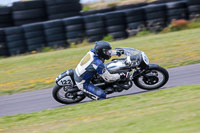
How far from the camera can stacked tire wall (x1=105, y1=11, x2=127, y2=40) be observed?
16.5 m

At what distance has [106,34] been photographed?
55.2 ft

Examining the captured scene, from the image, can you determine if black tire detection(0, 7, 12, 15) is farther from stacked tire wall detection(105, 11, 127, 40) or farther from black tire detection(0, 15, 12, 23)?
stacked tire wall detection(105, 11, 127, 40)

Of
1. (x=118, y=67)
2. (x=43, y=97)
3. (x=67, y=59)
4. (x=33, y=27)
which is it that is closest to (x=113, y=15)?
(x=67, y=59)

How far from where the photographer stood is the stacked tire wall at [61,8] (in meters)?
17.5

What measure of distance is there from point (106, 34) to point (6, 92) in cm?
748

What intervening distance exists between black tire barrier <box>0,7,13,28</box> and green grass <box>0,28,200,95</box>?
225 centimetres

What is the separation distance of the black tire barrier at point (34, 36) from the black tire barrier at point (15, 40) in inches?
9.6

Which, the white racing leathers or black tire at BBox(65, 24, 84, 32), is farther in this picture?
black tire at BBox(65, 24, 84, 32)

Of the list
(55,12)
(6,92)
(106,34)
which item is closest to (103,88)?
(6,92)

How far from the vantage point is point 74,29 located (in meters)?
16.7

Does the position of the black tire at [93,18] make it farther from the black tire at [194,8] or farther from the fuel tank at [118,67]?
the fuel tank at [118,67]

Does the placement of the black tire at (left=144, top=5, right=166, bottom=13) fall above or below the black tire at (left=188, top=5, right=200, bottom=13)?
above

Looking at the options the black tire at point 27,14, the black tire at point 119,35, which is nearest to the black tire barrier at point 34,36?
the black tire at point 27,14

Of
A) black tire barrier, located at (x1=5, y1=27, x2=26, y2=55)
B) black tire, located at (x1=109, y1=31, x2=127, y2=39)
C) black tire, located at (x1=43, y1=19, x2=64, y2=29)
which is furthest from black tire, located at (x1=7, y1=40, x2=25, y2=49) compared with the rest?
black tire, located at (x1=109, y1=31, x2=127, y2=39)
